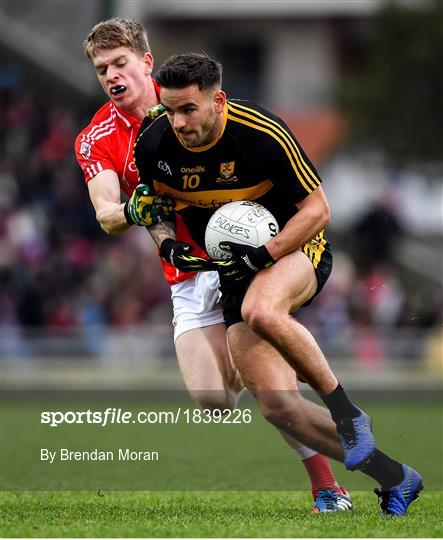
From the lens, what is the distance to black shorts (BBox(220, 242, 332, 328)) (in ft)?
24.1

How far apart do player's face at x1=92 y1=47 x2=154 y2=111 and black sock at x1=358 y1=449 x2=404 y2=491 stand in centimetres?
260

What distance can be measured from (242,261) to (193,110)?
833 millimetres

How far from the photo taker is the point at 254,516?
6.98 metres

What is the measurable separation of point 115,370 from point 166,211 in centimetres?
995

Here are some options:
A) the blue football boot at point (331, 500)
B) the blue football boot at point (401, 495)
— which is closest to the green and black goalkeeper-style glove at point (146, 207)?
the blue football boot at point (331, 500)

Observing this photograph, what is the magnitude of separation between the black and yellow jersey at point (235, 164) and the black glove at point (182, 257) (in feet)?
0.86

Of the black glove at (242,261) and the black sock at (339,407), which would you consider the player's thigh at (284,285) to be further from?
the black sock at (339,407)

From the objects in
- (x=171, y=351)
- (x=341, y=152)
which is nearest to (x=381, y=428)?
(x=171, y=351)

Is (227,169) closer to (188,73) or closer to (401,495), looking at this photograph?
(188,73)

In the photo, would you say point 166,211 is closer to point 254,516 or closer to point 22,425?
point 254,516

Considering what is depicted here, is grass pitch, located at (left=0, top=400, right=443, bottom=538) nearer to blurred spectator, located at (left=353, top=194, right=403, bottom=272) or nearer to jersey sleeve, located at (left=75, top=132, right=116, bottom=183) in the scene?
jersey sleeve, located at (left=75, top=132, right=116, bottom=183)

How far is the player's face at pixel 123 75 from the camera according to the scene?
7934mm

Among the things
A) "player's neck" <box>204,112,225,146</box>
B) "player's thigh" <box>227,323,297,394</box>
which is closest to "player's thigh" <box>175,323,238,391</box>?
"player's thigh" <box>227,323,297,394</box>

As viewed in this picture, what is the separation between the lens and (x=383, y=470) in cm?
694
